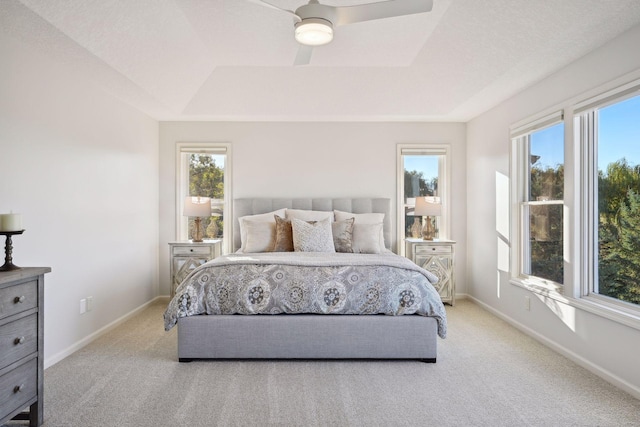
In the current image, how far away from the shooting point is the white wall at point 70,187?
272 cm

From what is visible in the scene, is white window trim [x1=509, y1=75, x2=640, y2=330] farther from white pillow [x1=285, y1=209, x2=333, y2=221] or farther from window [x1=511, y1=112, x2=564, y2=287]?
white pillow [x1=285, y1=209, x2=333, y2=221]

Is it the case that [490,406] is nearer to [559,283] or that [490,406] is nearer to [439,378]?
[439,378]

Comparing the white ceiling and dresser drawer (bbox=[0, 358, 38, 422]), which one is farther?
the white ceiling

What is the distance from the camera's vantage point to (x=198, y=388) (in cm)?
261

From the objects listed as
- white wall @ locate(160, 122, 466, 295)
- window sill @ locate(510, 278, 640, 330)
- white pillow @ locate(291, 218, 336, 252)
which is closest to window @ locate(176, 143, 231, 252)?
white wall @ locate(160, 122, 466, 295)

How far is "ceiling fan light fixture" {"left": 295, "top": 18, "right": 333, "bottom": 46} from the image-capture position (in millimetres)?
2379

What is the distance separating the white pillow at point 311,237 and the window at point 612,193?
2300mm

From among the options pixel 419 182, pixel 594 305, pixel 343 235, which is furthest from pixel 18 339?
pixel 419 182

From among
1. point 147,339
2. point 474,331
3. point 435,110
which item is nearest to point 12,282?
point 147,339

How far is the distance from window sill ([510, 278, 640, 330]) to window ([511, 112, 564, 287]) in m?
0.10

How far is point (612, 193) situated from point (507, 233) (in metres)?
1.41

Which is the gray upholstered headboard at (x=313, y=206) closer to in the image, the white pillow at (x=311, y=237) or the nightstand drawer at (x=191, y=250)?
the nightstand drawer at (x=191, y=250)

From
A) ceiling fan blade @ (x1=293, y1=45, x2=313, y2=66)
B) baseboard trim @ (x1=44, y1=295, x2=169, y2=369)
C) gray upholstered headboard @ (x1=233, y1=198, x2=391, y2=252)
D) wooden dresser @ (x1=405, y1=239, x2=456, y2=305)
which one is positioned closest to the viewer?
ceiling fan blade @ (x1=293, y1=45, x2=313, y2=66)

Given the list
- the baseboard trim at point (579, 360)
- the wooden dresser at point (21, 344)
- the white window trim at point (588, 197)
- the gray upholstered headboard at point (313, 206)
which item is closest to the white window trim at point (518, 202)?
the baseboard trim at point (579, 360)
